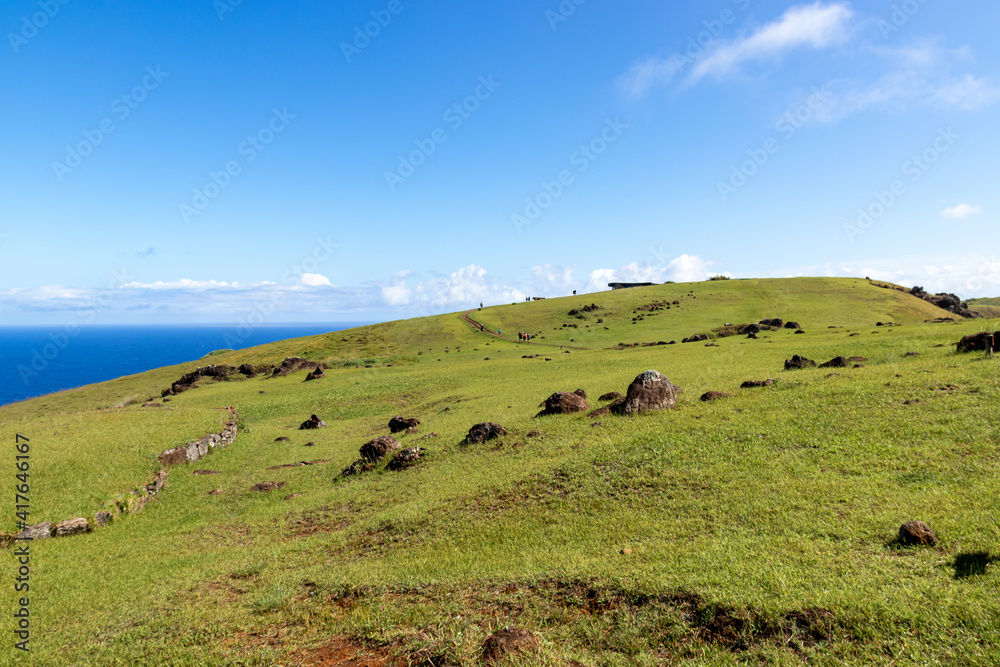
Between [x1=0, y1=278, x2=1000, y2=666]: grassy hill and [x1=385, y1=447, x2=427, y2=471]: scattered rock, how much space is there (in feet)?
1.62

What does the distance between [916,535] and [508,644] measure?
8378mm

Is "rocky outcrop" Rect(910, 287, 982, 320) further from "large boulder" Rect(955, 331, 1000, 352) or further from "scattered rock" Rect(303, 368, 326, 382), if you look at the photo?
"scattered rock" Rect(303, 368, 326, 382)

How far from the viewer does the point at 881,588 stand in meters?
8.12

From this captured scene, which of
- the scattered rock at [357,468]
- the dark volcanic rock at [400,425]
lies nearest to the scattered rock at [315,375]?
the dark volcanic rock at [400,425]

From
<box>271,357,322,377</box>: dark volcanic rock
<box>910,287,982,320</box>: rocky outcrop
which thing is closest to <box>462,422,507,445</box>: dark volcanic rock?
<box>271,357,322,377</box>: dark volcanic rock

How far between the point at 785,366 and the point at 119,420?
144 ft

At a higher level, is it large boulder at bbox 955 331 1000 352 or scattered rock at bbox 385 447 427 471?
large boulder at bbox 955 331 1000 352

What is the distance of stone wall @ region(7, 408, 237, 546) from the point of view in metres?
16.4

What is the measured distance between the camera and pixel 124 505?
63.6ft

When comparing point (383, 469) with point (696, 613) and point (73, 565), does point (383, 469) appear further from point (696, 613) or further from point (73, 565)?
point (696, 613)

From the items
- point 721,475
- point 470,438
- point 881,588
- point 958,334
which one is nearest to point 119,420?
point 470,438

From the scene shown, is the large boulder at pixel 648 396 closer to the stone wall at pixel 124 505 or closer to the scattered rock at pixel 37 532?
the stone wall at pixel 124 505

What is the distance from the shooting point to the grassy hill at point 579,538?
8102 millimetres

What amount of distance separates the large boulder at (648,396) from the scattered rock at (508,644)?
1483 centimetres
